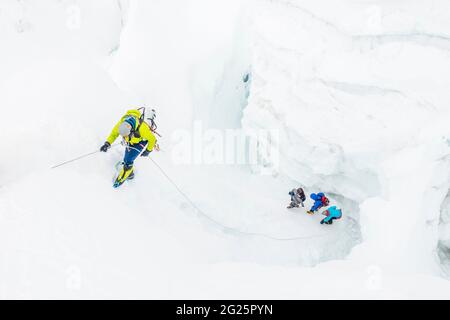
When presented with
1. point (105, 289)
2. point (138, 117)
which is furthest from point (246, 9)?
point (105, 289)

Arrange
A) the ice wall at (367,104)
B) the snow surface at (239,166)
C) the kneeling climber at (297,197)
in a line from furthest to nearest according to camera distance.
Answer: the kneeling climber at (297,197) → the ice wall at (367,104) → the snow surface at (239,166)

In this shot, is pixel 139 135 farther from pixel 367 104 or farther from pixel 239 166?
pixel 367 104

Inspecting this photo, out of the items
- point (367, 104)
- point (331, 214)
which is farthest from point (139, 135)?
point (367, 104)

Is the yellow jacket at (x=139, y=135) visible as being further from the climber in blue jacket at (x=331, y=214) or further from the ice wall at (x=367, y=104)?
the climber in blue jacket at (x=331, y=214)

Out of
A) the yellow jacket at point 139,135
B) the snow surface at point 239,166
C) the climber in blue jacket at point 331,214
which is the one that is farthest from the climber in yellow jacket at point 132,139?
the climber in blue jacket at point 331,214

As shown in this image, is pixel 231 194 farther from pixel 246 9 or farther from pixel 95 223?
pixel 246 9

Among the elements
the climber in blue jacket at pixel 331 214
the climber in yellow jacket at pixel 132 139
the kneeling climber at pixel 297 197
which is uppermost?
the climber in yellow jacket at pixel 132 139
